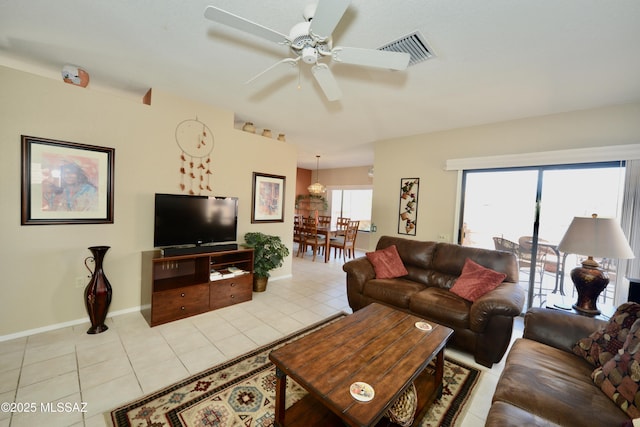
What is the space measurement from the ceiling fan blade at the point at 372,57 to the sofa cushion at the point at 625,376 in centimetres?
201

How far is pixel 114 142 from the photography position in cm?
273

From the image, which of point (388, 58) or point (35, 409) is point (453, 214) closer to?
point (388, 58)

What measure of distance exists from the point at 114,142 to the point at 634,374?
432 centimetres

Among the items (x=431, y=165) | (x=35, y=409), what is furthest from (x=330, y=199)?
(x=35, y=409)

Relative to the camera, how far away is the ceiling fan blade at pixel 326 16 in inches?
47.7

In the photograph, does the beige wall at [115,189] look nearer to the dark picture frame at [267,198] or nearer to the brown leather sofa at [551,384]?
the dark picture frame at [267,198]

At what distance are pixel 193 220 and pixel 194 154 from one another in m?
0.88

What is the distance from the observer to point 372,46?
1964 millimetres

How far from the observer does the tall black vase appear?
243cm

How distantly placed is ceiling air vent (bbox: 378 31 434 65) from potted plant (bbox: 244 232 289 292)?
279 cm

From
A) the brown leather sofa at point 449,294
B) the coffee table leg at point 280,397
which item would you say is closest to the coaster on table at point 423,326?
the brown leather sofa at point 449,294

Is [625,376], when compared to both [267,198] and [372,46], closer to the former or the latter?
[372,46]

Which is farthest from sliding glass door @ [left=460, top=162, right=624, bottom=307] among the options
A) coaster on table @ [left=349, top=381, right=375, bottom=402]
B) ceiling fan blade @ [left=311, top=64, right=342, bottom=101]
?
coaster on table @ [left=349, top=381, right=375, bottom=402]

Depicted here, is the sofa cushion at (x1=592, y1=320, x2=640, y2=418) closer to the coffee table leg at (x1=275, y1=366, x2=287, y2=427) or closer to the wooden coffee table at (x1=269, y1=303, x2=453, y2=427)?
the wooden coffee table at (x1=269, y1=303, x2=453, y2=427)
